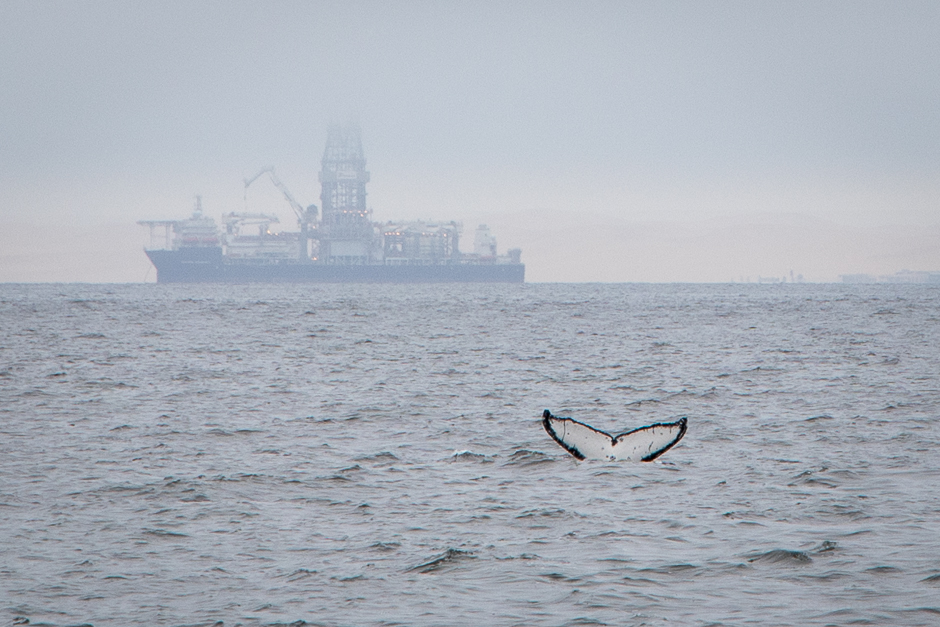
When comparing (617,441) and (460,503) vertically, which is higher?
(617,441)

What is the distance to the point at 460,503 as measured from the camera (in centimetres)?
1398

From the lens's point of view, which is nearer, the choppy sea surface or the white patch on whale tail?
the choppy sea surface

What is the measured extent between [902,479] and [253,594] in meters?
10.3

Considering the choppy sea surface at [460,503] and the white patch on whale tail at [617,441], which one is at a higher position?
the white patch on whale tail at [617,441]

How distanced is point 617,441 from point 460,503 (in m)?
4.38

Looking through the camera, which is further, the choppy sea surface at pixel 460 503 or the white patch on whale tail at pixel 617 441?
the white patch on whale tail at pixel 617 441

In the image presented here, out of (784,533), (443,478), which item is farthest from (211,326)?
(784,533)

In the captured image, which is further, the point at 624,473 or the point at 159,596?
the point at 624,473

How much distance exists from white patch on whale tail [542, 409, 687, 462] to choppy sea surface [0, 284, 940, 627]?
0.91 feet

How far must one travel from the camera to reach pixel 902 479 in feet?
50.8

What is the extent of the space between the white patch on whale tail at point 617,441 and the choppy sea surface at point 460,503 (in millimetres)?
277

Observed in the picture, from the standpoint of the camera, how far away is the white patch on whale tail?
56.4ft

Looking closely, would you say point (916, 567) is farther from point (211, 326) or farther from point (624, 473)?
point (211, 326)

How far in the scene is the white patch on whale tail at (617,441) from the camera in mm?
17203
